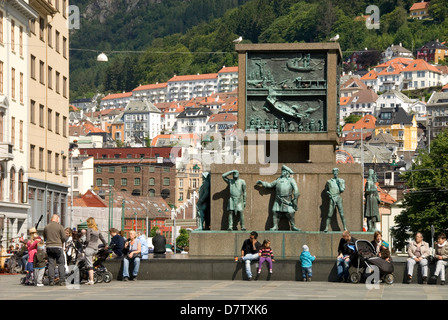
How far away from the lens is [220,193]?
113 feet

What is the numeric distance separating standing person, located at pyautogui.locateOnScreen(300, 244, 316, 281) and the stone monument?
2230mm

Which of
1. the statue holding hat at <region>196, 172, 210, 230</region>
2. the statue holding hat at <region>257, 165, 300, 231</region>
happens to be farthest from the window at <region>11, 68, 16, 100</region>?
the statue holding hat at <region>257, 165, 300, 231</region>

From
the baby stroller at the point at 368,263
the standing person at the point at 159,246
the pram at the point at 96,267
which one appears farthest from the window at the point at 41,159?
the baby stroller at the point at 368,263

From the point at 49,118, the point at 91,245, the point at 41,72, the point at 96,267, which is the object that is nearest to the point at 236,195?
the point at 96,267

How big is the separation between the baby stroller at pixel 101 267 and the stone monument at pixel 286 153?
3595mm

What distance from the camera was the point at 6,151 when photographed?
63719mm

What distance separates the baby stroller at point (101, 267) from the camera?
30844 mm

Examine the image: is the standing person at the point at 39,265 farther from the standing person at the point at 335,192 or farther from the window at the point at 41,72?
the window at the point at 41,72

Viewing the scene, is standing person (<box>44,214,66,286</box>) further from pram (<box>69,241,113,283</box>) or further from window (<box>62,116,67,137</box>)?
window (<box>62,116,67,137</box>)

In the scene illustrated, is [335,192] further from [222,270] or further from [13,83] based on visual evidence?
[13,83]

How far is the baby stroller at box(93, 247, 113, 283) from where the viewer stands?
3084 cm
